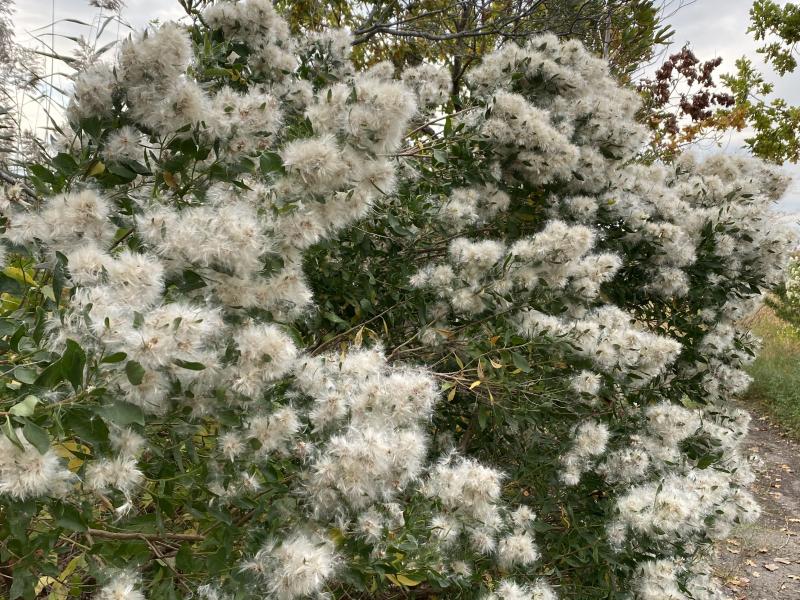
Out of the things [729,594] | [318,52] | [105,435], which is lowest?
[729,594]

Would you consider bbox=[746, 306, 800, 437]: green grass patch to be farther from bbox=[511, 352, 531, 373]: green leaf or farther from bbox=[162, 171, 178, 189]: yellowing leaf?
bbox=[162, 171, 178, 189]: yellowing leaf

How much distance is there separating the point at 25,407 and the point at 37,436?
0.05 m

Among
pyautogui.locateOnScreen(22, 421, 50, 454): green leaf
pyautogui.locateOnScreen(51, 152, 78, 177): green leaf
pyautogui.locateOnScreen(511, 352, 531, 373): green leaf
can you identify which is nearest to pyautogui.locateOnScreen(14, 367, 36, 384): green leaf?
pyautogui.locateOnScreen(22, 421, 50, 454): green leaf

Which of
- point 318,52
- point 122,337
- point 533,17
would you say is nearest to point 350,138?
point 122,337

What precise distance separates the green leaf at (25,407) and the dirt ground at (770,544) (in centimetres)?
334

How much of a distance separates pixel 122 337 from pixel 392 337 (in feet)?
5.28

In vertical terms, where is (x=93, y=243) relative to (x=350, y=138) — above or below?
below

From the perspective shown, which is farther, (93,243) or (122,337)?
(93,243)

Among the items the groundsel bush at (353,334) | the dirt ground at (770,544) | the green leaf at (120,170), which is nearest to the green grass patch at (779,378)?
the dirt ground at (770,544)

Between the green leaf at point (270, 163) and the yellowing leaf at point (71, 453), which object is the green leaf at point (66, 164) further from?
the yellowing leaf at point (71, 453)

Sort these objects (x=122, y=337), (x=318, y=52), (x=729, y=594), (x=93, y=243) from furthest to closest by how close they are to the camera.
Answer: (x=729, y=594) < (x=318, y=52) < (x=93, y=243) < (x=122, y=337)

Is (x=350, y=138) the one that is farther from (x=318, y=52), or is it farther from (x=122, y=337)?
(x=318, y=52)

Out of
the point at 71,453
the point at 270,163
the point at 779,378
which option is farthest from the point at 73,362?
the point at 779,378

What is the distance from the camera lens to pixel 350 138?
4.98 ft
